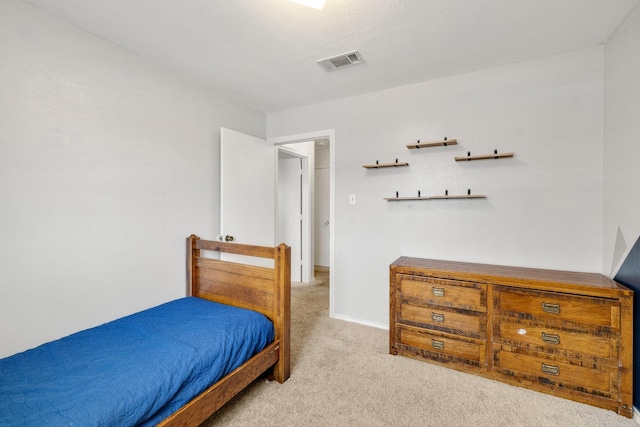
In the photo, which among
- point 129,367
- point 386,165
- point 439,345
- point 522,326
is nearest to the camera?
point 129,367

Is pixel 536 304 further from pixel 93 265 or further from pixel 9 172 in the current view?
pixel 9 172

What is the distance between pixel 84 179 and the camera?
187 cm

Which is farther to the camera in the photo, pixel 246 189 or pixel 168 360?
pixel 246 189

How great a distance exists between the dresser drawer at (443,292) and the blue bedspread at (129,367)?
3.69 ft

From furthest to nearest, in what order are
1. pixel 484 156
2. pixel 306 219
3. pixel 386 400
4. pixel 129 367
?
pixel 306 219 → pixel 484 156 → pixel 386 400 → pixel 129 367

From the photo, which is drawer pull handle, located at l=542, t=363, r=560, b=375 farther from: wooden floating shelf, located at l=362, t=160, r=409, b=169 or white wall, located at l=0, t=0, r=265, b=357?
white wall, located at l=0, t=0, r=265, b=357

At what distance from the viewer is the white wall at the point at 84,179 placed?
5.24 ft

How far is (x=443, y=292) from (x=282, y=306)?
48.4 inches

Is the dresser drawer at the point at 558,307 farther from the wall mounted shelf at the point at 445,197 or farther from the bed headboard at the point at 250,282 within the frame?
the bed headboard at the point at 250,282

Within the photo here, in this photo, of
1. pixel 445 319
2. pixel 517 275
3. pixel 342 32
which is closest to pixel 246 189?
pixel 342 32

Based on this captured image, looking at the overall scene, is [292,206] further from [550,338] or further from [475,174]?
[550,338]

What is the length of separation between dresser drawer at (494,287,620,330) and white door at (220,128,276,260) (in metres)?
2.31

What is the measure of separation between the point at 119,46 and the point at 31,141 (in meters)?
0.92

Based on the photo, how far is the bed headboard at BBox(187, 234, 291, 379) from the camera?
1.96m
